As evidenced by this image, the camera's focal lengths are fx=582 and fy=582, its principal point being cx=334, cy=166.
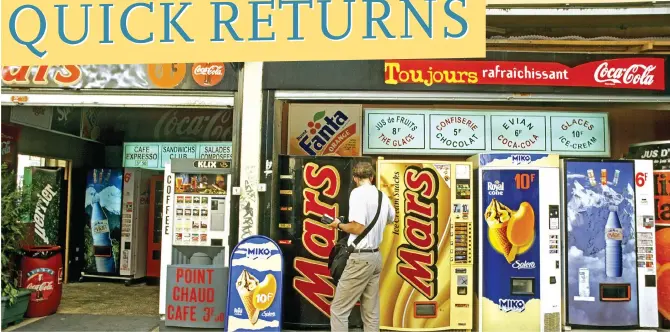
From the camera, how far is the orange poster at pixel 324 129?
854 centimetres

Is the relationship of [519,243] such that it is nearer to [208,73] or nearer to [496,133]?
[496,133]

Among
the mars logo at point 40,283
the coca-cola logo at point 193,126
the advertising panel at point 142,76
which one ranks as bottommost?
the mars logo at point 40,283

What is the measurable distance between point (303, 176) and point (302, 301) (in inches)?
57.9

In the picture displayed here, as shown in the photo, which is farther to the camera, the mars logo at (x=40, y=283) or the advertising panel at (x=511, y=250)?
the mars logo at (x=40, y=283)

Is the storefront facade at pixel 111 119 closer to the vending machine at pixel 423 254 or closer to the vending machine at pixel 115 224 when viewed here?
the vending machine at pixel 115 224

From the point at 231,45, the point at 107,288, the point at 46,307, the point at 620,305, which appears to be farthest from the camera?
the point at 107,288

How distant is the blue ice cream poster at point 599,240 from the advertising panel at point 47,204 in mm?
8101

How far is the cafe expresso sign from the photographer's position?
27.4 feet

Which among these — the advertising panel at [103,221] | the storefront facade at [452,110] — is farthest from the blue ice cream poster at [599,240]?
the advertising panel at [103,221]

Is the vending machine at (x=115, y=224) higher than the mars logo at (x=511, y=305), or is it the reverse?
the vending machine at (x=115, y=224)

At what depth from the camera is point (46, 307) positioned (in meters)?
7.34

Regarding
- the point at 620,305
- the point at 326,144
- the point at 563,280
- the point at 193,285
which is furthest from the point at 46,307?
the point at 620,305

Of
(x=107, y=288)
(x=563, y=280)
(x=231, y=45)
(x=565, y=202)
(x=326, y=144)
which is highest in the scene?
(x=231, y=45)

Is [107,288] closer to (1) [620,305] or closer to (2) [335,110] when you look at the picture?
(2) [335,110]
